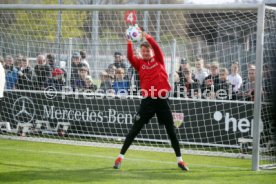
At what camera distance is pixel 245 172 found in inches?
413

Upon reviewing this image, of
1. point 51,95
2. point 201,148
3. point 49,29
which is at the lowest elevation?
point 201,148

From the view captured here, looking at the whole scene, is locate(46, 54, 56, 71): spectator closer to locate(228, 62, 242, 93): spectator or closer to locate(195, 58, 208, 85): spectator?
locate(195, 58, 208, 85): spectator

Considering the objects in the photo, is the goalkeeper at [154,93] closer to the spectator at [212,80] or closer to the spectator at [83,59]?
the spectator at [212,80]

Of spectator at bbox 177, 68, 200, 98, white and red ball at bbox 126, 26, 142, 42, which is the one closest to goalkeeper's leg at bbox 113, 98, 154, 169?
white and red ball at bbox 126, 26, 142, 42

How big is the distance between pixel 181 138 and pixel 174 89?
111cm

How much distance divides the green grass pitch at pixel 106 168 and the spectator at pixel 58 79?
2161mm

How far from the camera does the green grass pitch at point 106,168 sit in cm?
941

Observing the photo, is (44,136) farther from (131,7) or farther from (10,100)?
(131,7)

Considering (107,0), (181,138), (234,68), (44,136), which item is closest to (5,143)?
(44,136)

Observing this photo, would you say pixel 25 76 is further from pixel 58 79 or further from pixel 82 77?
pixel 82 77

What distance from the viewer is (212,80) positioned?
13602 millimetres

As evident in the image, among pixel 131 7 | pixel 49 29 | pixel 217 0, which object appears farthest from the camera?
pixel 217 0

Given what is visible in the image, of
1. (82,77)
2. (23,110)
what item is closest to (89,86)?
(82,77)

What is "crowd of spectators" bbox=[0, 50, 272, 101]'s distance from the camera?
1359cm
